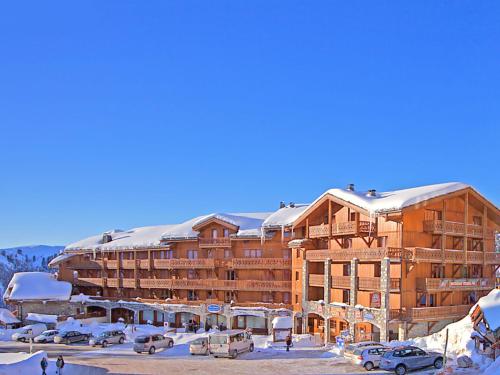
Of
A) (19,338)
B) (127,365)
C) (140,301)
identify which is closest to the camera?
(127,365)

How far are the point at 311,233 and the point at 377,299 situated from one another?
11.3 m

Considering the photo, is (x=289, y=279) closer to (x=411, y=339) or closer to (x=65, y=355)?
(x=411, y=339)

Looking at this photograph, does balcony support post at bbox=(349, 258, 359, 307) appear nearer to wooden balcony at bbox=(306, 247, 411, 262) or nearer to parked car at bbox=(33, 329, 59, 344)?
wooden balcony at bbox=(306, 247, 411, 262)

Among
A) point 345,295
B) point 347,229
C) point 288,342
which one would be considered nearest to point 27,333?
point 288,342

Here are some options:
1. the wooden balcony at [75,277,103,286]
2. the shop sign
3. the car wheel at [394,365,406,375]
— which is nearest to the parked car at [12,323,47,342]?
the wooden balcony at [75,277,103,286]

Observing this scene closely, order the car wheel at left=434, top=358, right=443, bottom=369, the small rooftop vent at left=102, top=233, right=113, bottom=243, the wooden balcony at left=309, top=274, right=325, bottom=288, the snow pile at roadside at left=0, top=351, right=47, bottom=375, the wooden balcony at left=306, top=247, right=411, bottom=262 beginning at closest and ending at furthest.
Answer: the snow pile at roadside at left=0, top=351, right=47, bottom=375 → the car wheel at left=434, top=358, right=443, bottom=369 → the wooden balcony at left=306, top=247, right=411, bottom=262 → the wooden balcony at left=309, top=274, right=325, bottom=288 → the small rooftop vent at left=102, top=233, right=113, bottom=243

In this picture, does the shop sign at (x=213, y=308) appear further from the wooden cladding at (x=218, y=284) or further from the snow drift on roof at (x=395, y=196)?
the snow drift on roof at (x=395, y=196)

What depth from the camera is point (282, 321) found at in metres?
46.8

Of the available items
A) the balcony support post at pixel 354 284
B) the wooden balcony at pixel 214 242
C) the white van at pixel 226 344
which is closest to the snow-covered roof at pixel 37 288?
the wooden balcony at pixel 214 242

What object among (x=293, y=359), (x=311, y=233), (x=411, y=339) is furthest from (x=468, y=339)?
(x=311, y=233)

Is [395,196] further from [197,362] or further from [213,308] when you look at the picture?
[213,308]

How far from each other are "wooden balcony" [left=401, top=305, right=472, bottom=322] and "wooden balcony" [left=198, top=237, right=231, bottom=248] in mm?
22798

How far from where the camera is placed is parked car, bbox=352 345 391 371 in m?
33.8

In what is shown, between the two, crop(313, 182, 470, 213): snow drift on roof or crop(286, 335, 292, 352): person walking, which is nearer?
crop(286, 335, 292, 352): person walking
